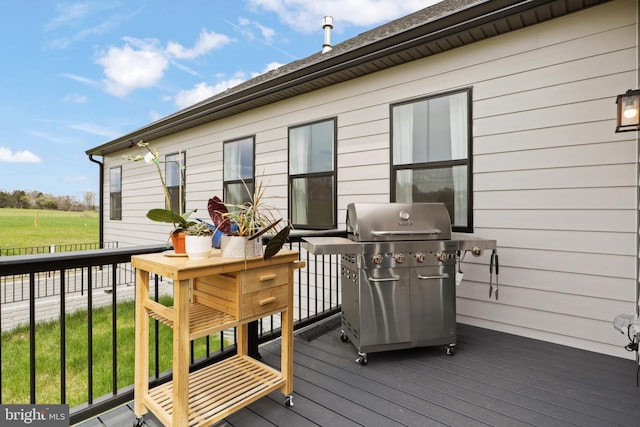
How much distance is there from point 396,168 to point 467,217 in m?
0.89

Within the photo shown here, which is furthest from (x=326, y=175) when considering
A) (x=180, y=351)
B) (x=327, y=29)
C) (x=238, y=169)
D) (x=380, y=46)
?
(x=327, y=29)

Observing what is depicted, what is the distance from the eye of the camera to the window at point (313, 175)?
4.18 m

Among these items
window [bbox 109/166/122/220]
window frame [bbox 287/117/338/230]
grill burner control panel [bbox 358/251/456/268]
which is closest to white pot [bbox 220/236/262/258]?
grill burner control panel [bbox 358/251/456/268]

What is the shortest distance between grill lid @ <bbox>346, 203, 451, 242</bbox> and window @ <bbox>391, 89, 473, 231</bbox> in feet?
2.45

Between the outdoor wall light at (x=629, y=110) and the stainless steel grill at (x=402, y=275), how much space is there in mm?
1137

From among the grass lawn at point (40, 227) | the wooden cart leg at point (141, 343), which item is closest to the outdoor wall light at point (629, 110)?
the wooden cart leg at point (141, 343)

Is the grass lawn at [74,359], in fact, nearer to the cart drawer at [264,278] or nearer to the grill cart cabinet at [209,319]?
the grill cart cabinet at [209,319]

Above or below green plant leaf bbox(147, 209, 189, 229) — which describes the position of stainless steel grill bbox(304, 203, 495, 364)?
below

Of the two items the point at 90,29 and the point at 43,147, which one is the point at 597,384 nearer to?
the point at 90,29

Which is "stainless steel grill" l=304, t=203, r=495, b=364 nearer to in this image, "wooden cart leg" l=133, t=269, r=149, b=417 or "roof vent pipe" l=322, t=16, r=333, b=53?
"wooden cart leg" l=133, t=269, r=149, b=417

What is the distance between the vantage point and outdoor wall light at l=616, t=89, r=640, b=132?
211 centimetres

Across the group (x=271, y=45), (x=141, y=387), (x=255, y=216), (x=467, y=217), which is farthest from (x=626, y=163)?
(x=271, y=45)

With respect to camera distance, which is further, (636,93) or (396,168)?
(396,168)

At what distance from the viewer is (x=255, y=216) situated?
184 cm
